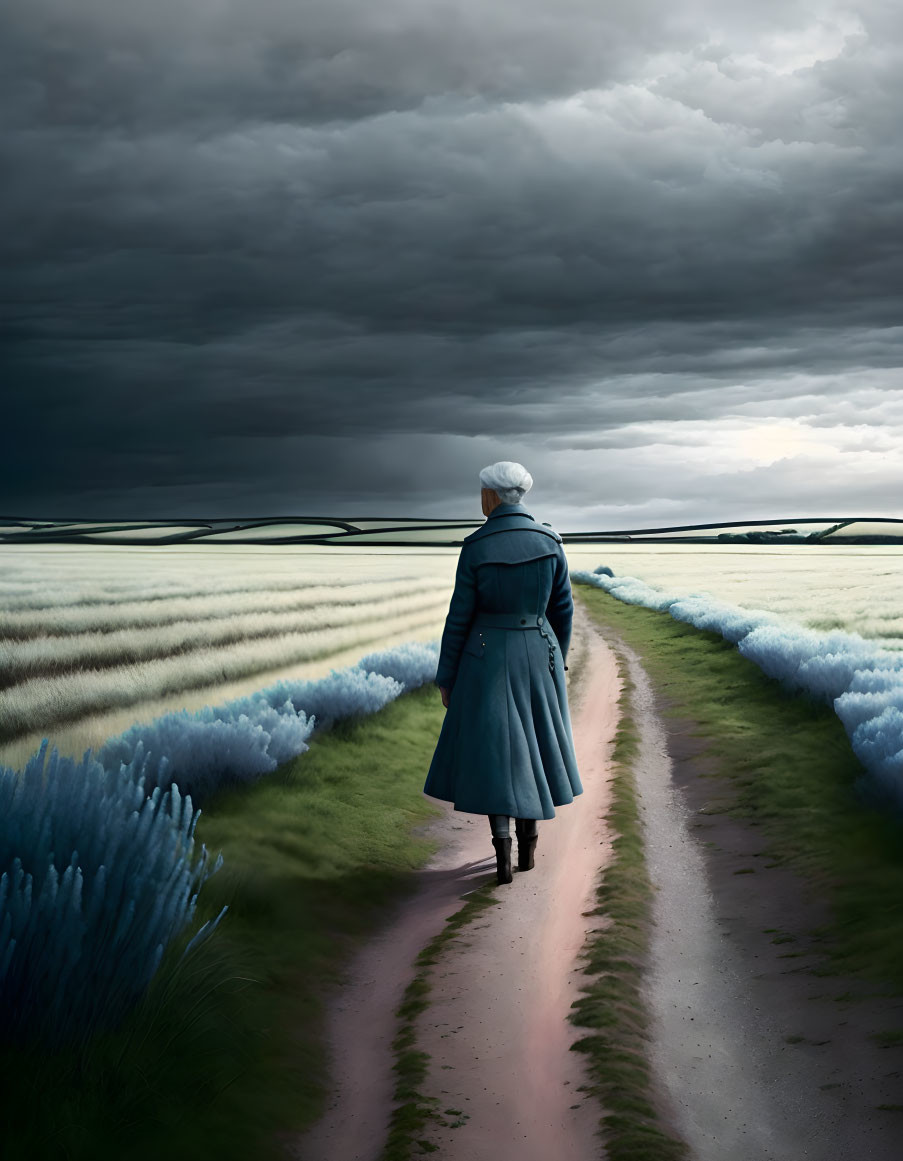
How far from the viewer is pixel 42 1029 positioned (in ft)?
12.3

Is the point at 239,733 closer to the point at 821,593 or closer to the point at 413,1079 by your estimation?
the point at 413,1079

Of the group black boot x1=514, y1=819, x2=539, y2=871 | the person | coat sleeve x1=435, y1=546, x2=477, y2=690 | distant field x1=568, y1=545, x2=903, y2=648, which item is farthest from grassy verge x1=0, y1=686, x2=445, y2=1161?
distant field x1=568, y1=545, x2=903, y2=648

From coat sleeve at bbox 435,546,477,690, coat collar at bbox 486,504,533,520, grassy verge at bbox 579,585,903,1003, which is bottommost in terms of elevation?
grassy verge at bbox 579,585,903,1003

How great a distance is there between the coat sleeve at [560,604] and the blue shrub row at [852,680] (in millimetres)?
2751

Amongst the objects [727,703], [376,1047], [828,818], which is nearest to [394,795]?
[828,818]

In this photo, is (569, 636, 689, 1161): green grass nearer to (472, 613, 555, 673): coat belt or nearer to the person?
the person

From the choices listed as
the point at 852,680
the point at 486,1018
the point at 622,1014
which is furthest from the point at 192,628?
the point at 622,1014

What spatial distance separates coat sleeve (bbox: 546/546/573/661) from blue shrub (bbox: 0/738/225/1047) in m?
→ 3.38

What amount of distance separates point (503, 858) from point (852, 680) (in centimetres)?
649

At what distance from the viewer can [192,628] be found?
21359 mm

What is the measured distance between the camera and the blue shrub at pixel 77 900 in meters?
3.73

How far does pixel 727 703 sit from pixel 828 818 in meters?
Result: 6.06

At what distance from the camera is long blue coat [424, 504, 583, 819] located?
6789 mm

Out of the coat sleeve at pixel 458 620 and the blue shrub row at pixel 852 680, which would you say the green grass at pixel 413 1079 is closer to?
the coat sleeve at pixel 458 620
